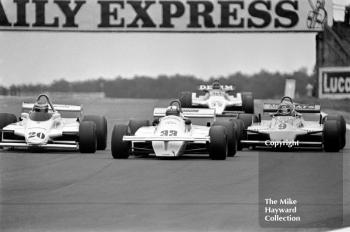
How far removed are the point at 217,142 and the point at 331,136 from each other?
2.30 metres

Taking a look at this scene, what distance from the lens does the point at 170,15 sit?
805cm

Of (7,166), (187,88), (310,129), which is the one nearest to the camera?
(187,88)

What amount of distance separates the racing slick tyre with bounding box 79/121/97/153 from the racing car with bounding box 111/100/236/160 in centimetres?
56

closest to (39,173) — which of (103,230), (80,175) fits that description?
(80,175)

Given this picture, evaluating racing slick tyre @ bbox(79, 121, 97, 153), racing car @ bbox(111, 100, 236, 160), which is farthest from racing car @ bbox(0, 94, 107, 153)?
racing car @ bbox(111, 100, 236, 160)

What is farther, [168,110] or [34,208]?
[168,110]

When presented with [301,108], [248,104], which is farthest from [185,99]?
[301,108]

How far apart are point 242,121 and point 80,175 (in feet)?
18.2

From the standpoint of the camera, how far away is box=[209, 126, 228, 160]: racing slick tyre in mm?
13391

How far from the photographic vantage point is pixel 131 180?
34.3ft

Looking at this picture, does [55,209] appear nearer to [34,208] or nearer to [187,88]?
[34,208]

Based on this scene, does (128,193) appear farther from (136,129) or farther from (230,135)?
(136,129)

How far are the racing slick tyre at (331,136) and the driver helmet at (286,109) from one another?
89 cm

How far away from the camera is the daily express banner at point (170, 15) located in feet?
24.4
